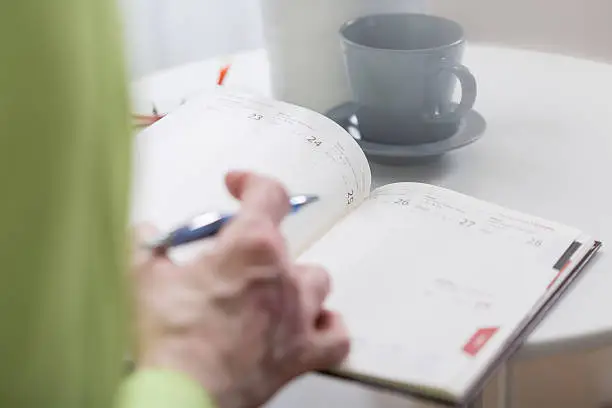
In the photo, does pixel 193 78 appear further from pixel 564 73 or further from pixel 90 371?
pixel 90 371

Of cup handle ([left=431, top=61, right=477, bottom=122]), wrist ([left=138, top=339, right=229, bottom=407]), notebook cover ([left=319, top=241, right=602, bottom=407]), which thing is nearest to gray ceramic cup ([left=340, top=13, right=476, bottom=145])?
cup handle ([left=431, top=61, right=477, bottom=122])

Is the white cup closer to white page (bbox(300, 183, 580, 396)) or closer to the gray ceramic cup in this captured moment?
the gray ceramic cup

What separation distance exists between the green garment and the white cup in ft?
1.49

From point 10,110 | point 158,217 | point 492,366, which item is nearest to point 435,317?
point 492,366

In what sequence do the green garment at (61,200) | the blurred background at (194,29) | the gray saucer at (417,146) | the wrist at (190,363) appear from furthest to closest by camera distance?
1. the blurred background at (194,29)
2. the gray saucer at (417,146)
3. the wrist at (190,363)
4. the green garment at (61,200)

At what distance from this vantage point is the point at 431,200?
582 millimetres

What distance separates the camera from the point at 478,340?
0.45m

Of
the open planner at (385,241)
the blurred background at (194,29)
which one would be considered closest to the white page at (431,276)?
the open planner at (385,241)

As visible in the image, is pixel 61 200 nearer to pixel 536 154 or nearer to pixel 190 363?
pixel 190 363

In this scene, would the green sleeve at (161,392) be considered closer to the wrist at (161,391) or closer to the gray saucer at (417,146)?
the wrist at (161,391)

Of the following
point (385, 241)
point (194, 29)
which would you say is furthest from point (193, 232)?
point (194, 29)

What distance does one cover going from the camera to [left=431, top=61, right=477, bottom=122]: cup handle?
2.19 feet

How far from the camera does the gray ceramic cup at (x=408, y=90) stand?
2.15 feet

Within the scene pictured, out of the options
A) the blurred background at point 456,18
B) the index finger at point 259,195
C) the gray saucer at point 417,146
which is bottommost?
the blurred background at point 456,18
